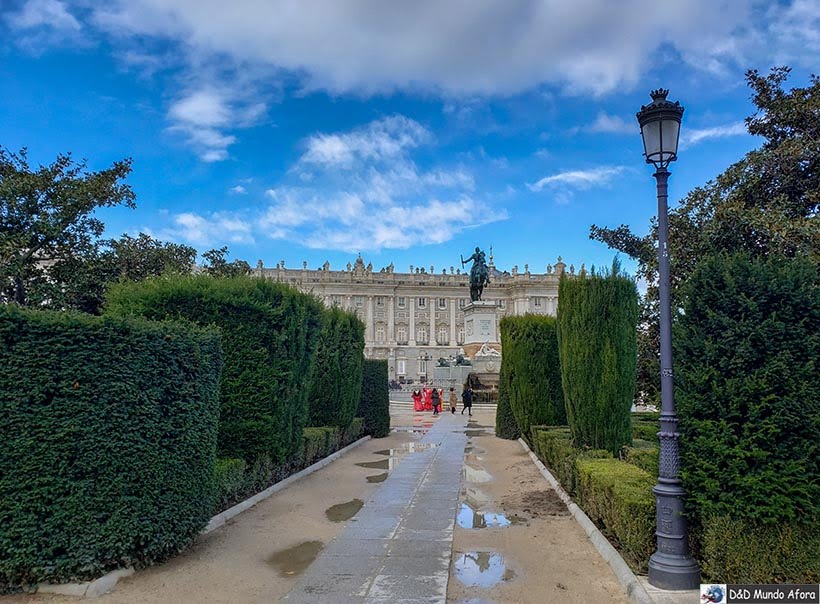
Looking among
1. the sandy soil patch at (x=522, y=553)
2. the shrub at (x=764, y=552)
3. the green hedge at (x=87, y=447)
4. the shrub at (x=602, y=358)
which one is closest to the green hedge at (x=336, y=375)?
the sandy soil patch at (x=522, y=553)

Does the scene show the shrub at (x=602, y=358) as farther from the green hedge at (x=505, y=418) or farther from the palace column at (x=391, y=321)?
the palace column at (x=391, y=321)

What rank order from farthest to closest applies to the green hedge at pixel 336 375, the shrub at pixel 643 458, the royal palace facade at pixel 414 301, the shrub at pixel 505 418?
1. the royal palace facade at pixel 414 301
2. the shrub at pixel 505 418
3. the green hedge at pixel 336 375
4. the shrub at pixel 643 458

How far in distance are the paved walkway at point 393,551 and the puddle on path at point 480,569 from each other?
0.15 m

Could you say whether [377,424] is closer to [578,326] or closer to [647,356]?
[647,356]

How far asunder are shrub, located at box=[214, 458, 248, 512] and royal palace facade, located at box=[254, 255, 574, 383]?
303 feet

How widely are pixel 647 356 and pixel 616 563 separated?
1086cm

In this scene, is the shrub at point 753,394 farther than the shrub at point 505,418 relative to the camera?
No

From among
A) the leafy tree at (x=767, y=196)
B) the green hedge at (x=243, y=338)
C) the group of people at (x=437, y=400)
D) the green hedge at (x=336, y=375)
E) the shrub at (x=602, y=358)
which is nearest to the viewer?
the green hedge at (x=243, y=338)

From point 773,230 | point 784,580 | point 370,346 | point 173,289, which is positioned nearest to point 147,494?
point 173,289

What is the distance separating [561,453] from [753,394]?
5.08m

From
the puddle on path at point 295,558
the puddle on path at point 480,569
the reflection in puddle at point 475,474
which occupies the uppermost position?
the puddle on path at point 480,569

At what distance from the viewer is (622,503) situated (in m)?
5.87

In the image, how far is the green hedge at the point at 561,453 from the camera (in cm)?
882

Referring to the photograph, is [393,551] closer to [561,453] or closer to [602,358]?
[561,453]
